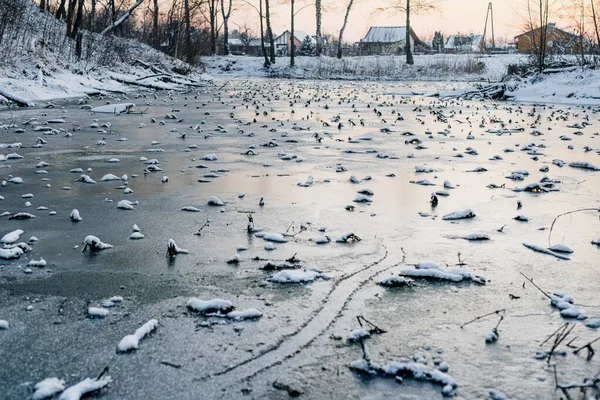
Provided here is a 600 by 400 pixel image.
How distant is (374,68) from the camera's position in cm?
4162

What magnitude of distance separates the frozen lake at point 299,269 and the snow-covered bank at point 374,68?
3289 centimetres

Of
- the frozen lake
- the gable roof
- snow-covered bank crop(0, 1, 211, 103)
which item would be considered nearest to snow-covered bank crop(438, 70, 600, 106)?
snow-covered bank crop(0, 1, 211, 103)

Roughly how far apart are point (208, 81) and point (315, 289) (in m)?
27.7

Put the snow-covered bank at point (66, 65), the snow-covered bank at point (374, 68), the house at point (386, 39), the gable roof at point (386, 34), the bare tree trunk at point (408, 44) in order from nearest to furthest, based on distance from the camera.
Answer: the snow-covered bank at point (66, 65)
the snow-covered bank at point (374, 68)
the bare tree trunk at point (408, 44)
the house at point (386, 39)
the gable roof at point (386, 34)

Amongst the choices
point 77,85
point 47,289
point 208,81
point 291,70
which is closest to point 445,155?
point 47,289

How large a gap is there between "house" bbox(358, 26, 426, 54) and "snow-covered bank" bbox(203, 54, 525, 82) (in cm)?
2871

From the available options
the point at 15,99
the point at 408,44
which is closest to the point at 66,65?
the point at 15,99

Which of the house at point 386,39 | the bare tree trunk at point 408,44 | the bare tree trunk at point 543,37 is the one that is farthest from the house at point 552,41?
the house at point 386,39

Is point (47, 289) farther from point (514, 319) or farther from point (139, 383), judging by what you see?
point (514, 319)

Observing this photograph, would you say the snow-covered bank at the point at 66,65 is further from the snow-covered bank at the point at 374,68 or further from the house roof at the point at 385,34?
the house roof at the point at 385,34

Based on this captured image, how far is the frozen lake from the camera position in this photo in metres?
2.04

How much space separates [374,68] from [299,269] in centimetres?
4008

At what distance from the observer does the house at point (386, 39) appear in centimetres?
7444

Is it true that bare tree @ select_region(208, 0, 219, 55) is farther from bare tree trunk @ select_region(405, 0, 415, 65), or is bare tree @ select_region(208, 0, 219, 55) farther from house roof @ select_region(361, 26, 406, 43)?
house roof @ select_region(361, 26, 406, 43)
